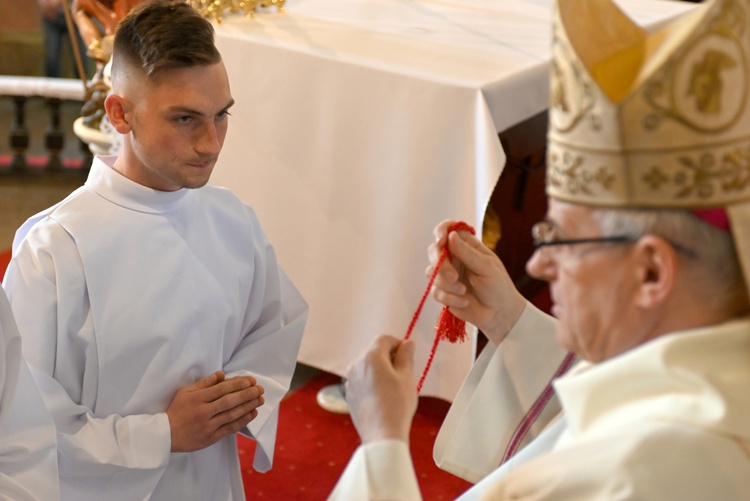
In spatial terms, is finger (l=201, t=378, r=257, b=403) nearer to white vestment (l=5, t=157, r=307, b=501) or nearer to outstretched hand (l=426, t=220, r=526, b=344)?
white vestment (l=5, t=157, r=307, b=501)

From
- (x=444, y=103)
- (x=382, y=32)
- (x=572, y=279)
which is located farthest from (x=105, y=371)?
(x=382, y=32)

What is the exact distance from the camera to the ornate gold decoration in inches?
154

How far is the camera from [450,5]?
4.60 metres

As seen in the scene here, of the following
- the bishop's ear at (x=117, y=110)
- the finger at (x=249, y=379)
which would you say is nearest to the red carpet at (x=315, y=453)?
the finger at (x=249, y=379)

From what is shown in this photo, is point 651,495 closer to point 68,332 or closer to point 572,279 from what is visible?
point 572,279

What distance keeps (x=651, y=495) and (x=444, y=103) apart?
2.20m

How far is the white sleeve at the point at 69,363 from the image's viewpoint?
223 centimetres

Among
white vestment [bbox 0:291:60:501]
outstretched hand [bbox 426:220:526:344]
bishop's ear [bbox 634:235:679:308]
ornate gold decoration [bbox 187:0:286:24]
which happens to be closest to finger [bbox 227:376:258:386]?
white vestment [bbox 0:291:60:501]

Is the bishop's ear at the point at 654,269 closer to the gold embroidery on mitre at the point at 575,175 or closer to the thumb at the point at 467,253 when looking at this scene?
the gold embroidery on mitre at the point at 575,175

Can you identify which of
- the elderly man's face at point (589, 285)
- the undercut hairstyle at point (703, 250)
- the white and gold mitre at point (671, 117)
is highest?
the white and gold mitre at point (671, 117)

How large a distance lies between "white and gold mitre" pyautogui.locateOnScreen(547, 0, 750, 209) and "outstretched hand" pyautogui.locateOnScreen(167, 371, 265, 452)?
1.23 metres

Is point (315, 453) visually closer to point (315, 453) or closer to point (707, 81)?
point (315, 453)

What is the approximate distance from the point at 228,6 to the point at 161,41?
1.74 m

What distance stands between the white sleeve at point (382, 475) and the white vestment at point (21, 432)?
2.64 ft
